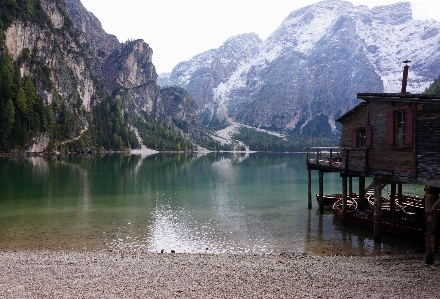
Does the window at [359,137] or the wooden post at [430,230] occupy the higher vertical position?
the window at [359,137]

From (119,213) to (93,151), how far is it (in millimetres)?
166331

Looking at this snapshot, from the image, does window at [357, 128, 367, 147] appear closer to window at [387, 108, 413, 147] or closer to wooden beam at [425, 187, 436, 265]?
window at [387, 108, 413, 147]

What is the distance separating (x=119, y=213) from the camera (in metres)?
36.3

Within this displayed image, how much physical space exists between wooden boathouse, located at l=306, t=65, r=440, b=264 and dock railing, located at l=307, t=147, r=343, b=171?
2.07 meters

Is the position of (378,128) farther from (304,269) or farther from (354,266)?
(304,269)

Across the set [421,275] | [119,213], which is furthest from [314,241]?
[119,213]

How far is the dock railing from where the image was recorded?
1332 inches

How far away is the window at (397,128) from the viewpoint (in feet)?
73.2

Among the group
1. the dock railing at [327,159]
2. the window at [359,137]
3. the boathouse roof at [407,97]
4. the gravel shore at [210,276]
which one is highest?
the boathouse roof at [407,97]

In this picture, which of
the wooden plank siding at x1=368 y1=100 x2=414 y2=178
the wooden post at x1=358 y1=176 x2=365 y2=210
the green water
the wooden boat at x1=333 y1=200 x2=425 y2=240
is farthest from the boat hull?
the wooden post at x1=358 y1=176 x2=365 y2=210

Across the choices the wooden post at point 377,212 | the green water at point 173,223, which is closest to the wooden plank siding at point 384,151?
the wooden post at point 377,212

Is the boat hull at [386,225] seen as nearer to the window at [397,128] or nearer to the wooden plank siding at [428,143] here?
the wooden plank siding at [428,143]

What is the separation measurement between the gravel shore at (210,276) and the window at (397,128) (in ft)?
22.8

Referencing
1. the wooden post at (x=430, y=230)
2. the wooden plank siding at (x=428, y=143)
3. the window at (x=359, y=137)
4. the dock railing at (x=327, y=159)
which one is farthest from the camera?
the dock railing at (x=327, y=159)
